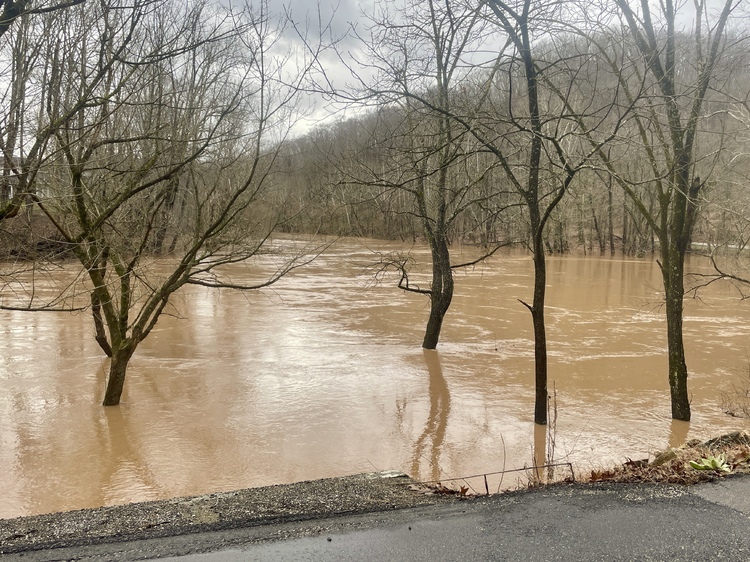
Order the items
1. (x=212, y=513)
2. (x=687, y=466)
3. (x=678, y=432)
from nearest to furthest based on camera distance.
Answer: (x=212, y=513)
(x=687, y=466)
(x=678, y=432)

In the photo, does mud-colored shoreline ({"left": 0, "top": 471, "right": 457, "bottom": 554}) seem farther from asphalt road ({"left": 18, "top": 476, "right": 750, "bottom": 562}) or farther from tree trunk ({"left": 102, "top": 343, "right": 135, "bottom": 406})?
tree trunk ({"left": 102, "top": 343, "right": 135, "bottom": 406})

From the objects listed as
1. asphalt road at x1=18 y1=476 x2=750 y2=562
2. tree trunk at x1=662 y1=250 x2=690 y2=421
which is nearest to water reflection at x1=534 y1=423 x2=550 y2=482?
tree trunk at x1=662 y1=250 x2=690 y2=421

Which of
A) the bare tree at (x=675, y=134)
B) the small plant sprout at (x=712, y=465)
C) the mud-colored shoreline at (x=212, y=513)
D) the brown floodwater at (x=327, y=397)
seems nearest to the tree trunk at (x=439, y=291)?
the brown floodwater at (x=327, y=397)

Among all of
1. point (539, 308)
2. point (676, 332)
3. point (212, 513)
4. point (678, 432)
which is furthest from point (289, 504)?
point (676, 332)

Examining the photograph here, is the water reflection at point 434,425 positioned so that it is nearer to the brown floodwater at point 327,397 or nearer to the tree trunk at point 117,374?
the brown floodwater at point 327,397

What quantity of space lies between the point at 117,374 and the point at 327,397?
362cm

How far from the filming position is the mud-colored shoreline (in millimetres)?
3879

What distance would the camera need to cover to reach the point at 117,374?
10633 millimetres

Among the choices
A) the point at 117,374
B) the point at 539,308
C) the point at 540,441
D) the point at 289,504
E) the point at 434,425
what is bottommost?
the point at 434,425

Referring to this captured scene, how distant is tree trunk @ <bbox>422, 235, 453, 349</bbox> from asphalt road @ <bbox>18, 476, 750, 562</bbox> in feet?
36.9

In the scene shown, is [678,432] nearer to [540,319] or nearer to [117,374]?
[540,319]

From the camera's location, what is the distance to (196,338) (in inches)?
657

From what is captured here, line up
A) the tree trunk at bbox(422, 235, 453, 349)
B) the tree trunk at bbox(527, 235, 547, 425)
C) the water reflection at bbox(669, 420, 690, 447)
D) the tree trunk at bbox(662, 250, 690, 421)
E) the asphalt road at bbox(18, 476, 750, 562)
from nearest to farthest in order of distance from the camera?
the asphalt road at bbox(18, 476, 750, 562) < the tree trunk at bbox(527, 235, 547, 425) < the water reflection at bbox(669, 420, 690, 447) < the tree trunk at bbox(662, 250, 690, 421) < the tree trunk at bbox(422, 235, 453, 349)

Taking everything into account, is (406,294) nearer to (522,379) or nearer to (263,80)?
(522,379)
